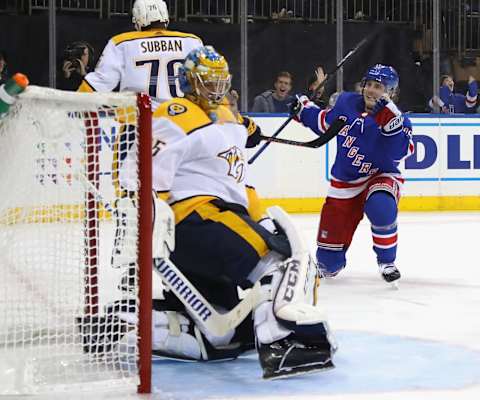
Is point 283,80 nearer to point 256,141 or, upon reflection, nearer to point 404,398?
point 256,141

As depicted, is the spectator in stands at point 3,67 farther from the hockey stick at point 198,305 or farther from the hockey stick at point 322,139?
the hockey stick at point 198,305

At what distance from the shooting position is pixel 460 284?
4.70 metres

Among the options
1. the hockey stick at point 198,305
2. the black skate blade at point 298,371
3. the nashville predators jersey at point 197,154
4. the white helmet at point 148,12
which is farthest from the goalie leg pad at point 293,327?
the white helmet at point 148,12

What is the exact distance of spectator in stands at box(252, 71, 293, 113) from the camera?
26.2 ft

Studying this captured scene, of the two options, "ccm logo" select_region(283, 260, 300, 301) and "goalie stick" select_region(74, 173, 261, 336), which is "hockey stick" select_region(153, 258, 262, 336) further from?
"ccm logo" select_region(283, 260, 300, 301)

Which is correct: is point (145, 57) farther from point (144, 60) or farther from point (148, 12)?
point (148, 12)

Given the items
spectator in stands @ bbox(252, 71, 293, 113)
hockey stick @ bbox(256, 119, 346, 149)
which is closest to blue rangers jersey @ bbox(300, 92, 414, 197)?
hockey stick @ bbox(256, 119, 346, 149)

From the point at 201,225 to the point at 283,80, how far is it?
5296 millimetres

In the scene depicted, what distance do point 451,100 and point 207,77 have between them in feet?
19.4

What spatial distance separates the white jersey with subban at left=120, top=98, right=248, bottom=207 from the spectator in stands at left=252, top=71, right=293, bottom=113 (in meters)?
4.94

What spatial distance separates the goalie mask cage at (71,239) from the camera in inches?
103

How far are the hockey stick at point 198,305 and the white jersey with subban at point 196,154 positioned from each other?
180mm

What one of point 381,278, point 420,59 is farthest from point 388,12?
point 381,278

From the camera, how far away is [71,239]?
2924mm
